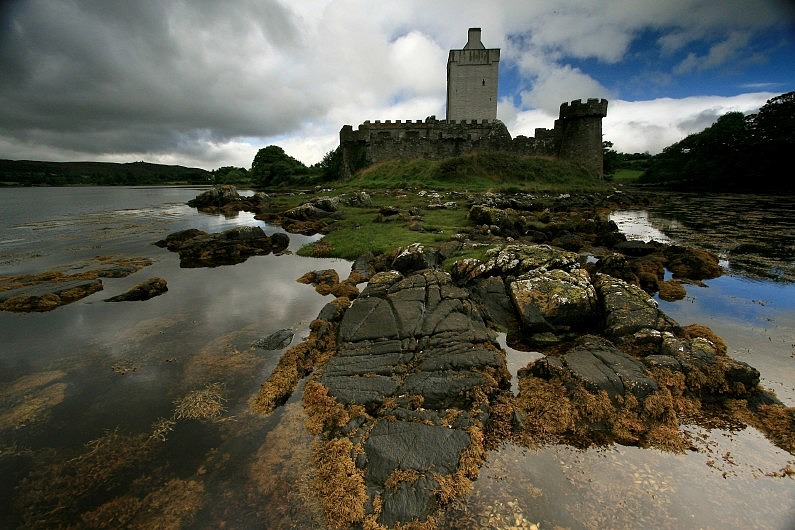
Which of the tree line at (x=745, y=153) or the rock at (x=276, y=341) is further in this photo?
the tree line at (x=745, y=153)

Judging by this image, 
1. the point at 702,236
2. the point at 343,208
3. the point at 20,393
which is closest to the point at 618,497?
the point at 20,393

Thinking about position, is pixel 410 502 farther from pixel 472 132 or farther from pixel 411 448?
pixel 472 132

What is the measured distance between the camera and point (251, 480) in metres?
5.75

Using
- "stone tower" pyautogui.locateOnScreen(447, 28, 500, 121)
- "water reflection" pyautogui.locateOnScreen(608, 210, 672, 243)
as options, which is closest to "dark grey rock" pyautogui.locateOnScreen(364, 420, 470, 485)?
"water reflection" pyautogui.locateOnScreen(608, 210, 672, 243)

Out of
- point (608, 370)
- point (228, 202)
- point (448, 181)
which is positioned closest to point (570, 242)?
point (608, 370)

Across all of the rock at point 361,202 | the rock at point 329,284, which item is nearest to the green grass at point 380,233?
the rock at point 329,284

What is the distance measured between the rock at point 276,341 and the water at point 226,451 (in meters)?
0.33

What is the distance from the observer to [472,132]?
186 feet

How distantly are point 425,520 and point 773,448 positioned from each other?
636 centimetres

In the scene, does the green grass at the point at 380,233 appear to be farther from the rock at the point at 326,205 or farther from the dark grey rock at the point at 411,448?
the dark grey rock at the point at 411,448

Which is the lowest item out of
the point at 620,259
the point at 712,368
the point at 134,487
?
the point at 134,487

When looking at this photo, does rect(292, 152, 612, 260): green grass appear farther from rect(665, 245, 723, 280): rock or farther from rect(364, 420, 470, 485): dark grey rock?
rect(364, 420, 470, 485): dark grey rock

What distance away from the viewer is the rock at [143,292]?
13.7m

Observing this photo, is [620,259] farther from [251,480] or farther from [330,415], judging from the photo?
[251,480]
